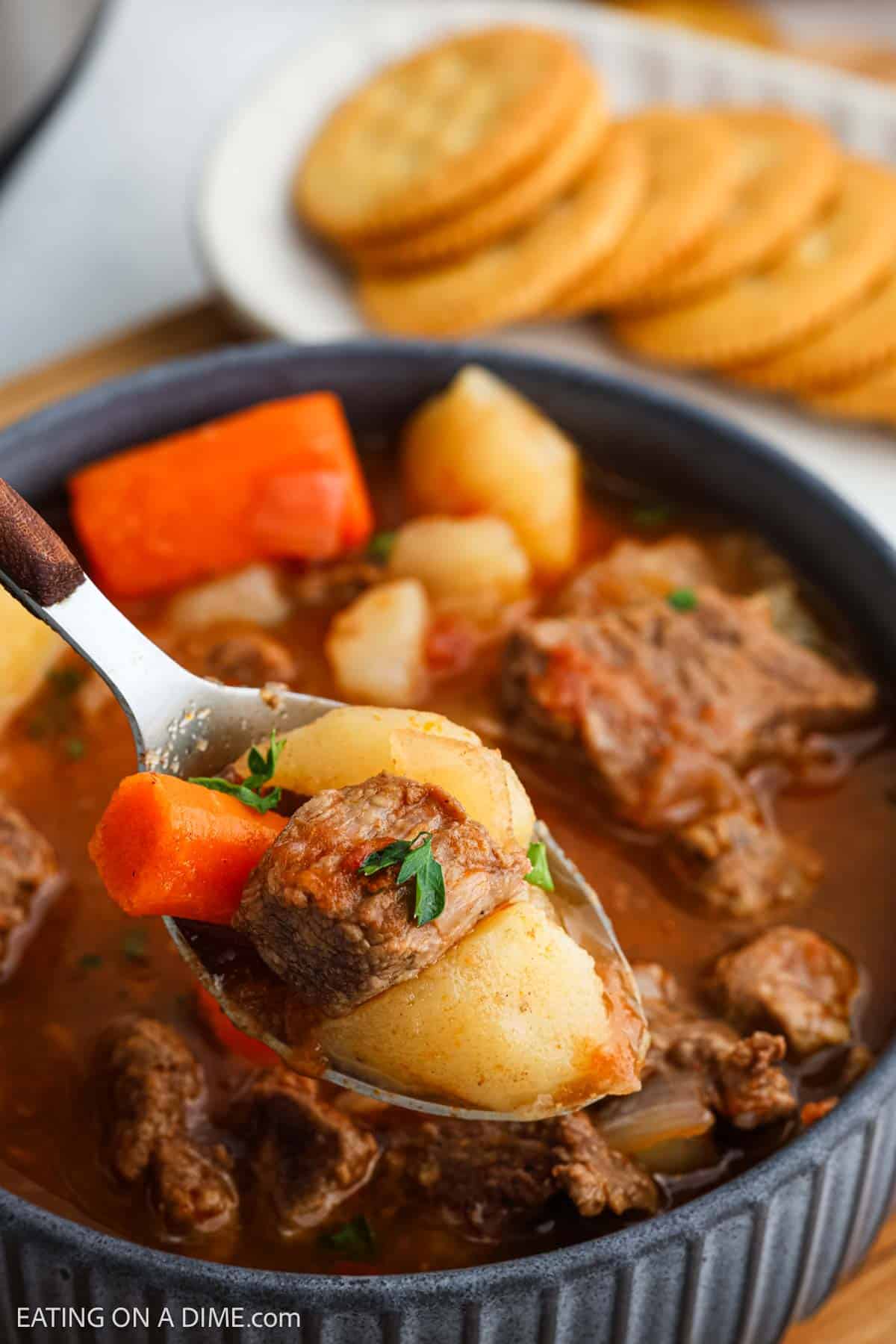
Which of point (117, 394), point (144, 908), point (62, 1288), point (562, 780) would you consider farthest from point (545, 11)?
point (62, 1288)

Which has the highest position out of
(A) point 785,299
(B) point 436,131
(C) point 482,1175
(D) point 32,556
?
(D) point 32,556

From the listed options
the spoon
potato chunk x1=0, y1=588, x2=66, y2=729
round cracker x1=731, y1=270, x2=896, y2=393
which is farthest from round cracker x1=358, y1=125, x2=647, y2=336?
the spoon

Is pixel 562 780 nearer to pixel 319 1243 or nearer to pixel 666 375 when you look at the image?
pixel 319 1243

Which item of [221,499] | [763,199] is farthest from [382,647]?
[763,199]

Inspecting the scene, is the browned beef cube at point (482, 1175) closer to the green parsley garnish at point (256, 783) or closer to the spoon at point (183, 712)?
the spoon at point (183, 712)

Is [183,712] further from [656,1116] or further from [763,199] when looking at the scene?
[763,199]

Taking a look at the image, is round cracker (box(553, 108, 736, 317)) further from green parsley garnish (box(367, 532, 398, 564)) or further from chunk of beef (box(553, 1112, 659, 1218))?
chunk of beef (box(553, 1112, 659, 1218))
